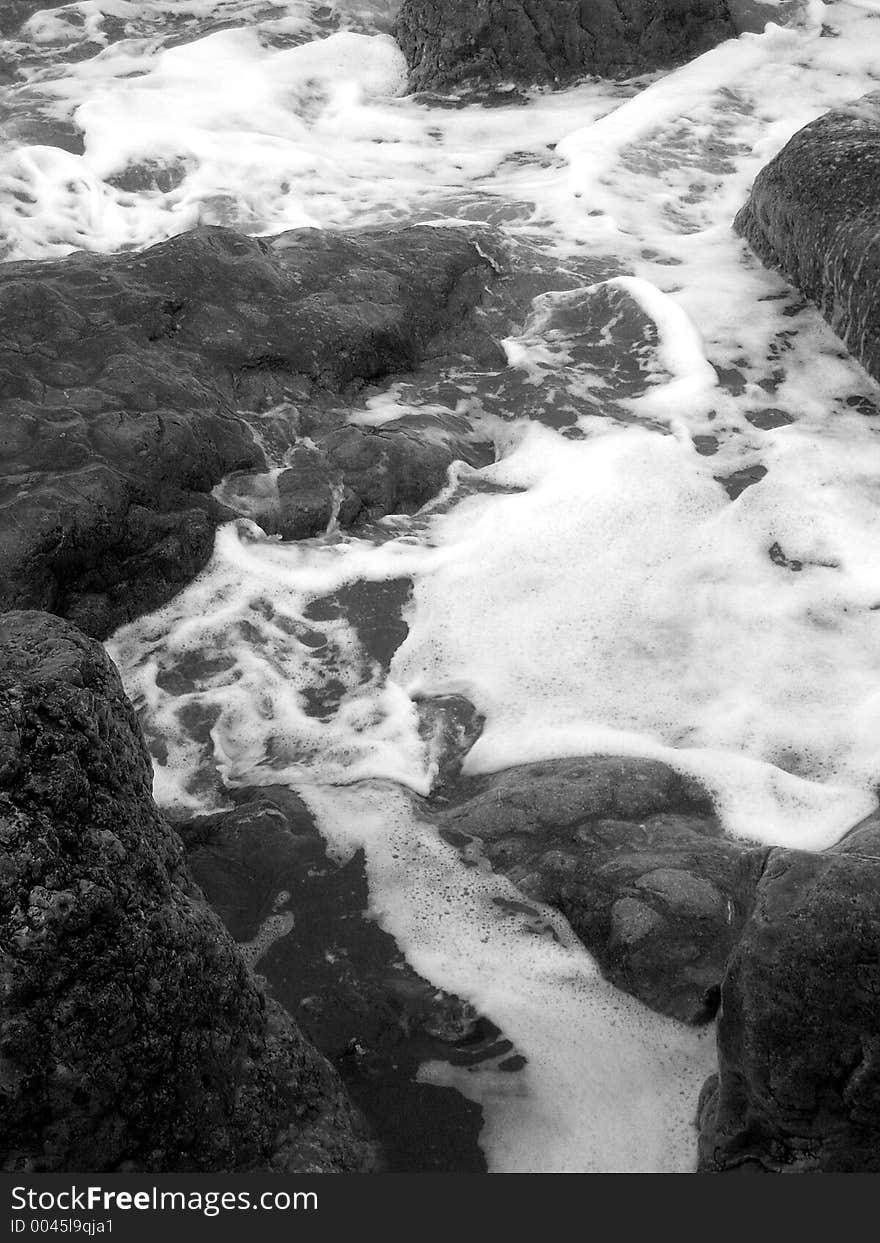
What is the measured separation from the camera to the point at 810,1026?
106 inches

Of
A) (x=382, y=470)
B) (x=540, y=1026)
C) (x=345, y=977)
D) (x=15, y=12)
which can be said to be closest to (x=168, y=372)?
(x=382, y=470)

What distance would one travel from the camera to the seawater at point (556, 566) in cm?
355

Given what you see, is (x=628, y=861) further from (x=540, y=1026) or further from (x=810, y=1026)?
(x=810, y=1026)

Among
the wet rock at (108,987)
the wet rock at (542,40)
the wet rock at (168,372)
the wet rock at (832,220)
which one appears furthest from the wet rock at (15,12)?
the wet rock at (108,987)

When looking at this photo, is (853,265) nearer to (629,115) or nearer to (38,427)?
(629,115)

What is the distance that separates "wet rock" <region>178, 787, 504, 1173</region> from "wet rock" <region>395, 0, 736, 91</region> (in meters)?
8.48

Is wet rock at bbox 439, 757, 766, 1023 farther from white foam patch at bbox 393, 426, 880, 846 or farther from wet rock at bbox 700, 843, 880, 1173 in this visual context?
wet rock at bbox 700, 843, 880, 1173

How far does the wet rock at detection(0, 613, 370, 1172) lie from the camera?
245 centimetres

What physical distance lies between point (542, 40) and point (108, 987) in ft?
32.7

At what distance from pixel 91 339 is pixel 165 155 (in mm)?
4241

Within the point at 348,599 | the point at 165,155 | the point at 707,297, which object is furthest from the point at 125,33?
the point at 348,599

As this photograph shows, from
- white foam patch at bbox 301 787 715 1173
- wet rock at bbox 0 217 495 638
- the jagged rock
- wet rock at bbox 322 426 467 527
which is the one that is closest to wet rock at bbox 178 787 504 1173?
white foam patch at bbox 301 787 715 1173

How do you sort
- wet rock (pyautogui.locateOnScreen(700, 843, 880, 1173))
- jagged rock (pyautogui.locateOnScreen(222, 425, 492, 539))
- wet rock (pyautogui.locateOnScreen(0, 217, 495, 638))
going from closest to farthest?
wet rock (pyautogui.locateOnScreen(700, 843, 880, 1173)), wet rock (pyautogui.locateOnScreen(0, 217, 495, 638)), jagged rock (pyautogui.locateOnScreen(222, 425, 492, 539))

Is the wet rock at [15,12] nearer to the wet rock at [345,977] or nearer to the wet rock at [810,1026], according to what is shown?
the wet rock at [345,977]
